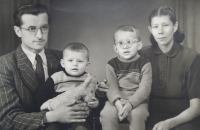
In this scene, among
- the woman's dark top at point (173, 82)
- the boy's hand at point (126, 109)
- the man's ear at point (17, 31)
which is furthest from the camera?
the man's ear at point (17, 31)

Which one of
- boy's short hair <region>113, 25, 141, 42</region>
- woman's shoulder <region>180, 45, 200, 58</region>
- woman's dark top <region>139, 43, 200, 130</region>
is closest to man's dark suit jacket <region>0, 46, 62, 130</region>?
boy's short hair <region>113, 25, 141, 42</region>

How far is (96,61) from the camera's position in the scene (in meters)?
2.30

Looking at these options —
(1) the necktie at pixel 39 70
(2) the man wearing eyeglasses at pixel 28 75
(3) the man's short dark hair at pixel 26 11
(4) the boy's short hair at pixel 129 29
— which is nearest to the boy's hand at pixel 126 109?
(2) the man wearing eyeglasses at pixel 28 75

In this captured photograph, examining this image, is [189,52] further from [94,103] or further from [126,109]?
[94,103]

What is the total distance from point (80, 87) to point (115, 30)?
60cm

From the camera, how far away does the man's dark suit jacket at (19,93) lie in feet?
7.03

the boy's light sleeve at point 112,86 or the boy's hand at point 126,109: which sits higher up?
the boy's light sleeve at point 112,86

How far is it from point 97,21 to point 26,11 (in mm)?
631

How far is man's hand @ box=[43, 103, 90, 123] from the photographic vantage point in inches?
84.1

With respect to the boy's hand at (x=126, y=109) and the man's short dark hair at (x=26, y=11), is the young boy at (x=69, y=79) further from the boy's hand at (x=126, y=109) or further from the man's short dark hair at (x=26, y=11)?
the man's short dark hair at (x=26, y=11)

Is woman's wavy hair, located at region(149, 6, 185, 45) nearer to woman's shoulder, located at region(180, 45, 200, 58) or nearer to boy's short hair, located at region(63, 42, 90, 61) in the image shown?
woman's shoulder, located at region(180, 45, 200, 58)

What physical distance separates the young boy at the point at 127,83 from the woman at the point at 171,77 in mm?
84

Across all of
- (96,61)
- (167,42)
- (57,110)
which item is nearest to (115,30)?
(96,61)

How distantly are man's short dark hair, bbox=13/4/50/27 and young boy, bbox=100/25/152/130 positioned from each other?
0.70 meters
